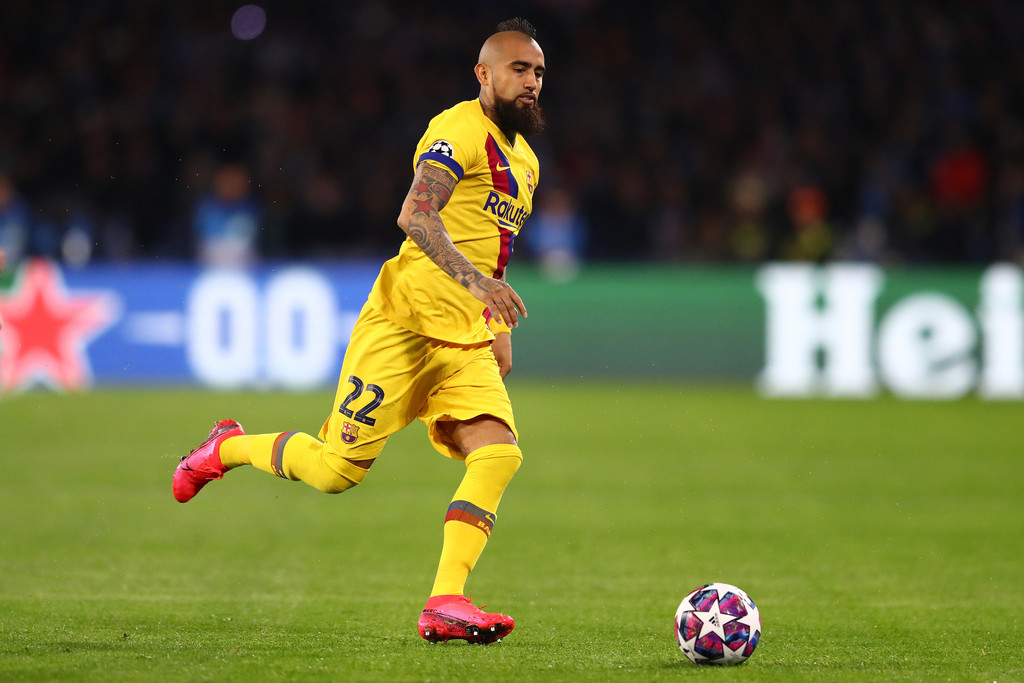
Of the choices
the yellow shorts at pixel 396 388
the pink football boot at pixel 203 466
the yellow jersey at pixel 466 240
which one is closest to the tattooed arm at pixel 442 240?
the yellow jersey at pixel 466 240

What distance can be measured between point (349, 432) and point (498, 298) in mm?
920

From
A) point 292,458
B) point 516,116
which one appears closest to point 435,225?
point 516,116

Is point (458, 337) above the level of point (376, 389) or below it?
above

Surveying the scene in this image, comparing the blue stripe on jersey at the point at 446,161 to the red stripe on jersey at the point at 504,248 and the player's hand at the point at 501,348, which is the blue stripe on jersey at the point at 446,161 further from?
the player's hand at the point at 501,348

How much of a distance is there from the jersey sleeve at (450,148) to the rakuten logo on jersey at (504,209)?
0.18 m

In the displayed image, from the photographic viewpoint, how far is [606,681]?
4.09 metres

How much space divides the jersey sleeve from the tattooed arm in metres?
0.04

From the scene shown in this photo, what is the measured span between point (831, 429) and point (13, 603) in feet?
26.0

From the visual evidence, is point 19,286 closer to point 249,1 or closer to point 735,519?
point 249,1

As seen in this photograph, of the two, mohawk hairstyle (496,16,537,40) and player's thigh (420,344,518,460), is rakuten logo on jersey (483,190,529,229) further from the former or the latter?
mohawk hairstyle (496,16,537,40)

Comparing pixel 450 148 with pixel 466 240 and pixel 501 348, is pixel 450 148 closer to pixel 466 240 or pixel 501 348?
pixel 466 240

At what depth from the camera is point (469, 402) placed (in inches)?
195

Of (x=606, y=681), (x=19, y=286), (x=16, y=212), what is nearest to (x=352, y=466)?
(x=606, y=681)

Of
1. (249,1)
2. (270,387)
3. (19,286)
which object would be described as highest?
(249,1)
